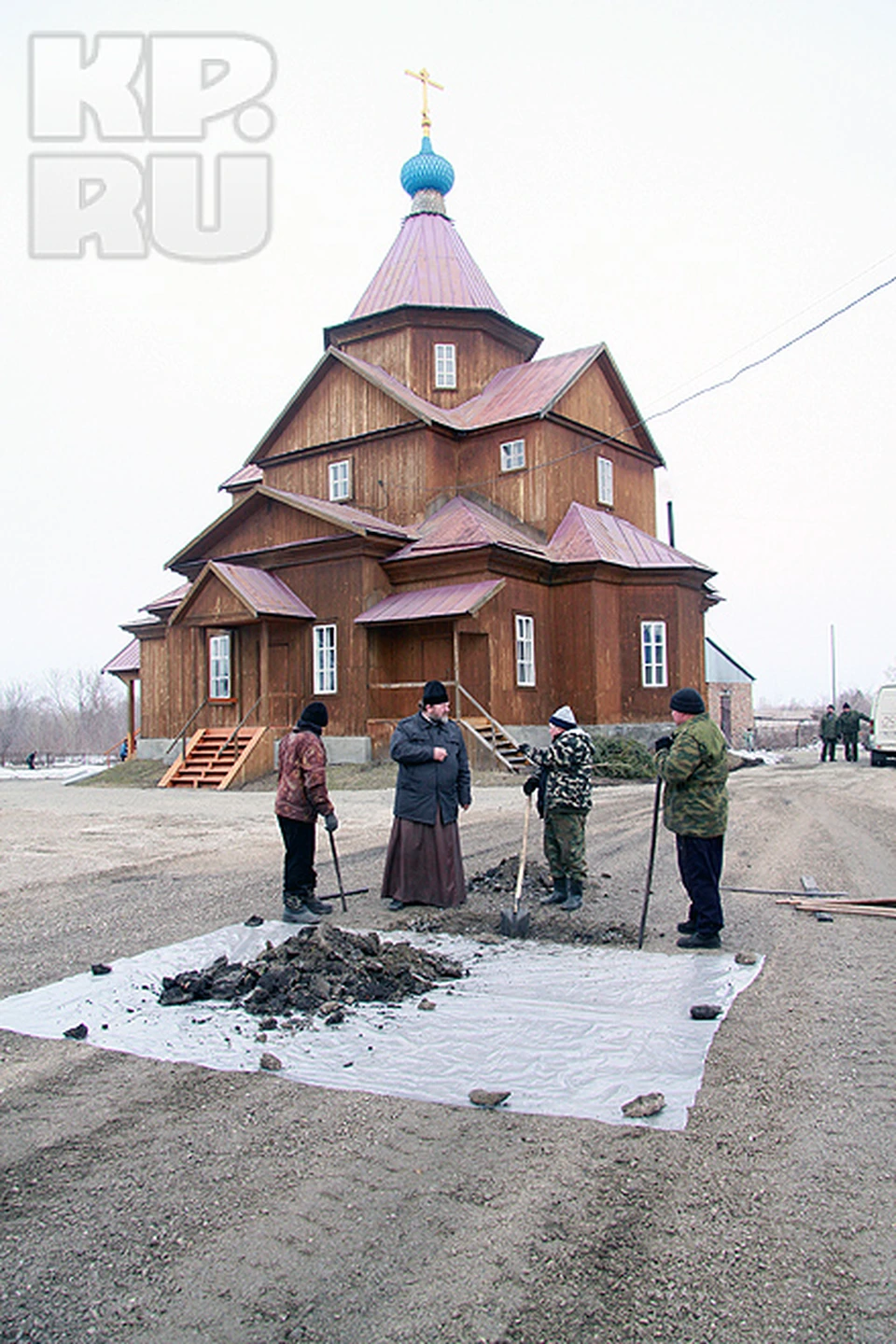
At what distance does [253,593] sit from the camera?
23469 millimetres

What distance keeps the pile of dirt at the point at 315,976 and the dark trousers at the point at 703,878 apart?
188cm

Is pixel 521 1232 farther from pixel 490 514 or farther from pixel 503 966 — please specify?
pixel 490 514

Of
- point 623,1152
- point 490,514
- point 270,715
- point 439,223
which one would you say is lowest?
point 623,1152

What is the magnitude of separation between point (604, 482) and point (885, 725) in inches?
396

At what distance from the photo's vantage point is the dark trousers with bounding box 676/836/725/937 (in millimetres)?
6824

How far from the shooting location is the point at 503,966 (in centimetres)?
628

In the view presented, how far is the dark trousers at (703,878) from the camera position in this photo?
6824mm

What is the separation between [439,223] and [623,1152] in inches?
1231

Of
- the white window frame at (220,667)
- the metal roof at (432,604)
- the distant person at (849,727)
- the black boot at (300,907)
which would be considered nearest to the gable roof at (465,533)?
the metal roof at (432,604)

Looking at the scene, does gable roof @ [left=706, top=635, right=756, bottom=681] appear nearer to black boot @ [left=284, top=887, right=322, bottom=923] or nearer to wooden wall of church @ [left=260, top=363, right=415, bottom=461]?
wooden wall of church @ [left=260, top=363, right=415, bottom=461]

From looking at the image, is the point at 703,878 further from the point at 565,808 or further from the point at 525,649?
the point at 525,649

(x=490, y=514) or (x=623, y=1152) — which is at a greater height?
(x=490, y=514)

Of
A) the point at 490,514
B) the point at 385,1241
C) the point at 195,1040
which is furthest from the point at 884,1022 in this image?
the point at 490,514

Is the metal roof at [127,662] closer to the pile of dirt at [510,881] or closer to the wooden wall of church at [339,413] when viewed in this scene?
the wooden wall of church at [339,413]
